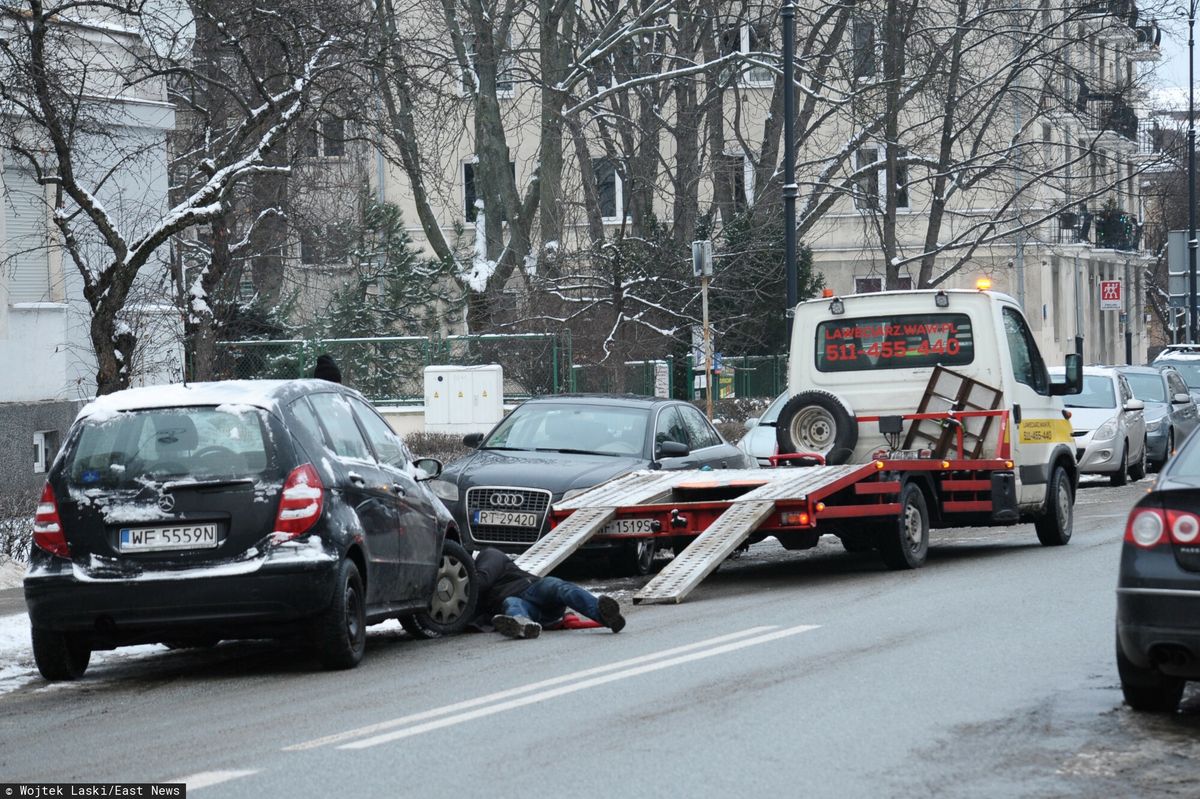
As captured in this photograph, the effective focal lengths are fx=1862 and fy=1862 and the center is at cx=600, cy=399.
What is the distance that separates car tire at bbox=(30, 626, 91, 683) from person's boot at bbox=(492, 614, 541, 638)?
2.47 m

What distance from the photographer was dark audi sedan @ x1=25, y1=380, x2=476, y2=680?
32.3ft

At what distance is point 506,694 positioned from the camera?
29.5 feet

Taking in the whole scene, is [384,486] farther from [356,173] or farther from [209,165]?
[356,173]

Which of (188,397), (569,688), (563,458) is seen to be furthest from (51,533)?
(563,458)

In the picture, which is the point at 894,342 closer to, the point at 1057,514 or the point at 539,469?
the point at 1057,514

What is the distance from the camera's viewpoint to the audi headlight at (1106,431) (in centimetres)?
2692

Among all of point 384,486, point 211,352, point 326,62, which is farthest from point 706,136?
point 384,486

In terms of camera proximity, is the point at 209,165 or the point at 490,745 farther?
the point at 209,165

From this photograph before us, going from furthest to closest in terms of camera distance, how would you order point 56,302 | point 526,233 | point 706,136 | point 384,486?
1. point 706,136
2. point 526,233
3. point 56,302
4. point 384,486

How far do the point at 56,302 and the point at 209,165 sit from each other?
7922 mm

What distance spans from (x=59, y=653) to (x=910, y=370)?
887 cm

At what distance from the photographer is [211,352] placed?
91.1 ft

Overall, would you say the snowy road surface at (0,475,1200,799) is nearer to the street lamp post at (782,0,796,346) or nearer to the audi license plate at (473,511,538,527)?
the audi license plate at (473,511,538,527)

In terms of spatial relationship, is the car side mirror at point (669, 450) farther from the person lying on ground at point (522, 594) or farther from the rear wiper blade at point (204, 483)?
the rear wiper blade at point (204, 483)
